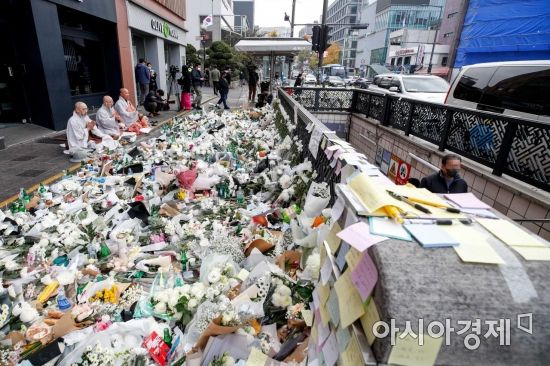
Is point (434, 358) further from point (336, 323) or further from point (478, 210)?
point (478, 210)

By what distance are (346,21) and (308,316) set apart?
107809mm

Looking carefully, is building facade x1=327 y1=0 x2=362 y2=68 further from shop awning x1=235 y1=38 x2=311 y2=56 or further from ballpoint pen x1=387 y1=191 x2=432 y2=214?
ballpoint pen x1=387 y1=191 x2=432 y2=214

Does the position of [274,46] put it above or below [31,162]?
above

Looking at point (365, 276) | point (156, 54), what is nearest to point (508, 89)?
point (365, 276)

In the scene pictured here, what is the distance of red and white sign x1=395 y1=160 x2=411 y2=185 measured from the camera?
6.29m

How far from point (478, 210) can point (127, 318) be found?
2.58m

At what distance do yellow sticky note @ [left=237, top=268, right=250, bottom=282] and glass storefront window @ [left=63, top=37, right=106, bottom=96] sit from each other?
35.1 ft

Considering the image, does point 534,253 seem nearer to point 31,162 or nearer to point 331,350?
point 331,350

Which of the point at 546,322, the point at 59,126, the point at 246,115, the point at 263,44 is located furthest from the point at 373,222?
the point at 263,44

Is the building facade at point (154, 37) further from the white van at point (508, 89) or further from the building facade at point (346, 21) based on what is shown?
the building facade at point (346, 21)

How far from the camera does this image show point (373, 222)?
1.27m

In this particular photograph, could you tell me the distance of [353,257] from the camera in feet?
4.36

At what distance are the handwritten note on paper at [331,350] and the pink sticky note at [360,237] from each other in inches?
22.0

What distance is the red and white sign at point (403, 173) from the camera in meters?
6.29
